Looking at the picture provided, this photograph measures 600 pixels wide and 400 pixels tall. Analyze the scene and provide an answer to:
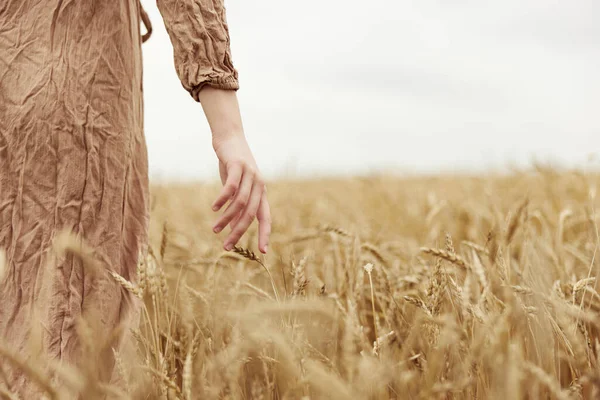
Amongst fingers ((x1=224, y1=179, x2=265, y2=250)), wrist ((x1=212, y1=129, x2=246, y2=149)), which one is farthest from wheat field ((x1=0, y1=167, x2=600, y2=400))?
wrist ((x1=212, y1=129, x2=246, y2=149))

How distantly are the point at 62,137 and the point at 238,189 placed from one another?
0.95 ft

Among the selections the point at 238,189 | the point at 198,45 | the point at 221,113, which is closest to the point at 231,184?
the point at 238,189

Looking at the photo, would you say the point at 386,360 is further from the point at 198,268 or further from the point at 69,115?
the point at 198,268

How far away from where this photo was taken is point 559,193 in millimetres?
2959

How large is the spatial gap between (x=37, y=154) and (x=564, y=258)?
4.18ft

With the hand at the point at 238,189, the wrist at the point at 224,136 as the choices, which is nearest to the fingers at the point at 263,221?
the hand at the point at 238,189

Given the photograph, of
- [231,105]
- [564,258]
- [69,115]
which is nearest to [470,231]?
[564,258]

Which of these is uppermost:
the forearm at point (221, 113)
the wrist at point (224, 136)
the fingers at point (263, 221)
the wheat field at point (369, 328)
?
the forearm at point (221, 113)

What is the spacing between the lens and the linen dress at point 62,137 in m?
0.92

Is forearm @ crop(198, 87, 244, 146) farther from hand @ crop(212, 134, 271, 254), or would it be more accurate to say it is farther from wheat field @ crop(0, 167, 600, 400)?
wheat field @ crop(0, 167, 600, 400)

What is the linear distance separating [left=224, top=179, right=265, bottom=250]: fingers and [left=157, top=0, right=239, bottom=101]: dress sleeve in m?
0.17

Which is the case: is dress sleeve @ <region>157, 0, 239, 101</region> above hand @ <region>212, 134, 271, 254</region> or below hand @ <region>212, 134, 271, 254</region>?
above

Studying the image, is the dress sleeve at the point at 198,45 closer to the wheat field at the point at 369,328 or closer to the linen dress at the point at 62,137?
the linen dress at the point at 62,137

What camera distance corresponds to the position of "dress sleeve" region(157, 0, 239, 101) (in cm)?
94
